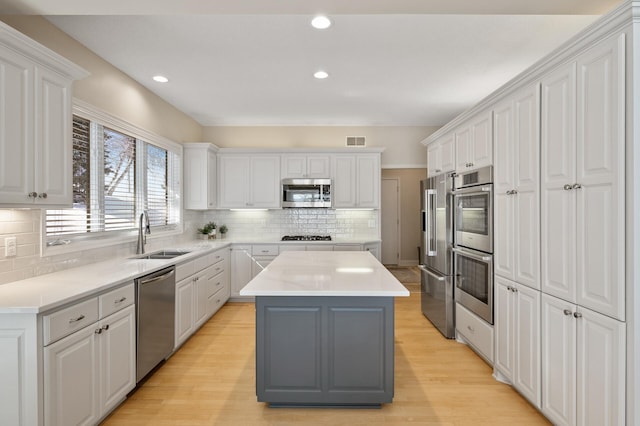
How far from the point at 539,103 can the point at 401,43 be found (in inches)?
50.1

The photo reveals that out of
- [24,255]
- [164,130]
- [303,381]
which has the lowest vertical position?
[303,381]

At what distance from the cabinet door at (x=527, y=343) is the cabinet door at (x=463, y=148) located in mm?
1316

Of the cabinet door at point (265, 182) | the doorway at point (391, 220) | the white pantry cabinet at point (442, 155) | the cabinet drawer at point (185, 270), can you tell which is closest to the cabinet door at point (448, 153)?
the white pantry cabinet at point (442, 155)

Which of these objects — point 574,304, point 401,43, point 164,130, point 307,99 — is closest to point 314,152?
point 307,99

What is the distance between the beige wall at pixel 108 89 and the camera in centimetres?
248

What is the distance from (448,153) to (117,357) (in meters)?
3.51

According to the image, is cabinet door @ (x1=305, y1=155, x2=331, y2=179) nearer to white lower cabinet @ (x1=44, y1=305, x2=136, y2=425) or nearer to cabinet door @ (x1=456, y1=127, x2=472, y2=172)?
cabinet door @ (x1=456, y1=127, x2=472, y2=172)

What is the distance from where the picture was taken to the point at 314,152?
17.8 feet

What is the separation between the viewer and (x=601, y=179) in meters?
1.69

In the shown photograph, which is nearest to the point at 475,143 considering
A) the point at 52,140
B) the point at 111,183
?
the point at 52,140

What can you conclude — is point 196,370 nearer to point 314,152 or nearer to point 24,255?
point 24,255

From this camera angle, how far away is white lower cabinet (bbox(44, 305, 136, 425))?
176 centimetres

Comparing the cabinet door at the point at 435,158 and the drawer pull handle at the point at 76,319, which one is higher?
the cabinet door at the point at 435,158

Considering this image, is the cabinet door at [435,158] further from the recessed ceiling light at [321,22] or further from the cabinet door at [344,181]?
the recessed ceiling light at [321,22]
